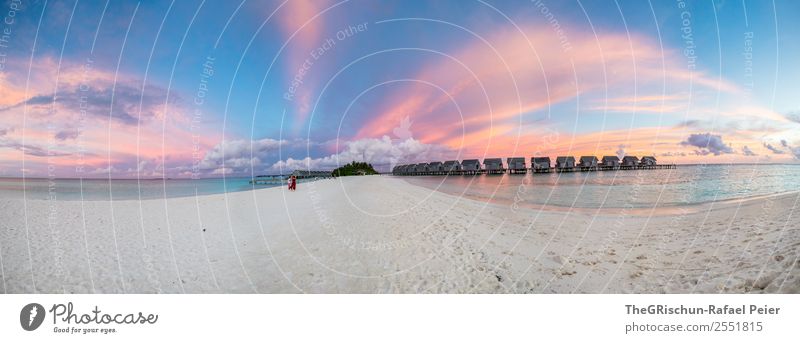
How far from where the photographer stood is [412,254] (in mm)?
5734

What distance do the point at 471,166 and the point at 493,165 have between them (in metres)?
4.33

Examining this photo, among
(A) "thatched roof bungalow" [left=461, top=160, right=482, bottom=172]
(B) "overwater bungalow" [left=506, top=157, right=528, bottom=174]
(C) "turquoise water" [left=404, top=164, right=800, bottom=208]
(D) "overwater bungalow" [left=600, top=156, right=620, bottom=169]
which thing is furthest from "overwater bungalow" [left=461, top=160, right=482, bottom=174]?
(C) "turquoise water" [left=404, top=164, right=800, bottom=208]

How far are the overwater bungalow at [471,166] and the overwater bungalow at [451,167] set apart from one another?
103 cm

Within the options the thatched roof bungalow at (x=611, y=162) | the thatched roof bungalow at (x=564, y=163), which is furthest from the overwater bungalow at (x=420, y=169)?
the thatched roof bungalow at (x=611, y=162)

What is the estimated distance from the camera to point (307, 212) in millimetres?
10375

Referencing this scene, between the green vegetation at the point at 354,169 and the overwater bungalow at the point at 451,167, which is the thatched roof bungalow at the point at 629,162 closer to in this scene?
the overwater bungalow at the point at 451,167

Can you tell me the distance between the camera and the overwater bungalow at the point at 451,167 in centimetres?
6238

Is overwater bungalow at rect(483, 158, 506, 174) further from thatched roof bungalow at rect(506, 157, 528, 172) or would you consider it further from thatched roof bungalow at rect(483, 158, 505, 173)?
thatched roof bungalow at rect(506, 157, 528, 172)

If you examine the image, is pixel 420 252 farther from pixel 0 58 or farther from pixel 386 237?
pixel 0 58

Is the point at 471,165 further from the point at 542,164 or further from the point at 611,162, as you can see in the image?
the point at 611,162

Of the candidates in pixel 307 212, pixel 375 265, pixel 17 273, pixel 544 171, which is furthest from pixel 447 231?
pixel 544 171

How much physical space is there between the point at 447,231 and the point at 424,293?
3218mm

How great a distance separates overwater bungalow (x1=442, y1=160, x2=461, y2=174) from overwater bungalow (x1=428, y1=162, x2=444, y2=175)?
2.62 feet

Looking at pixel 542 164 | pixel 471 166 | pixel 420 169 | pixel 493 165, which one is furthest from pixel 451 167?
pixel 542 164
